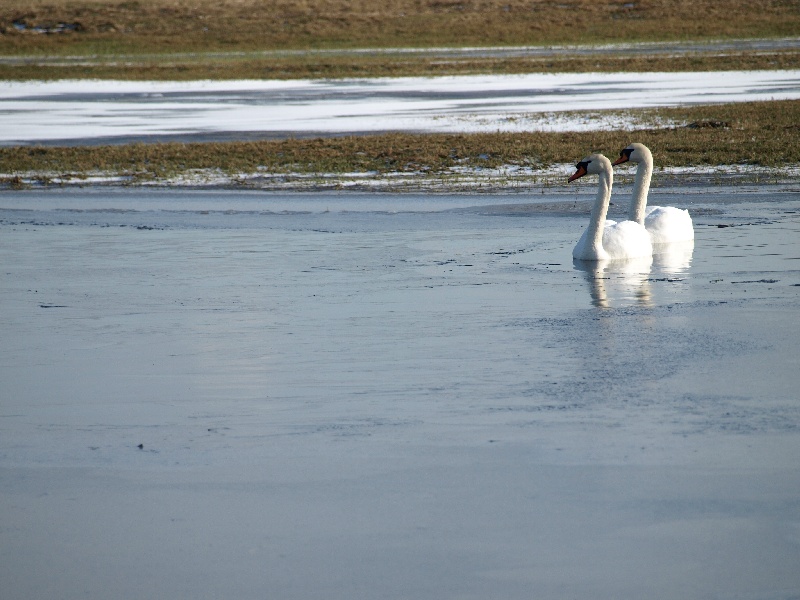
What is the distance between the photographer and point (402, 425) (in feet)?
18.9

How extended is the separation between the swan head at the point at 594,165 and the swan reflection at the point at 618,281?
100cm

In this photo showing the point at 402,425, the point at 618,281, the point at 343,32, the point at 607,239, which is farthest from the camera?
the point at 343,32

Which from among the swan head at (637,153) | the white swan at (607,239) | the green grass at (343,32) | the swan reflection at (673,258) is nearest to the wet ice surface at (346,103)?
the green grass at (343,32)

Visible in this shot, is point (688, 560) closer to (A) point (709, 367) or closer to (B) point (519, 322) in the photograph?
(A) point (709, 367)

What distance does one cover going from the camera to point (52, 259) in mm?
10859

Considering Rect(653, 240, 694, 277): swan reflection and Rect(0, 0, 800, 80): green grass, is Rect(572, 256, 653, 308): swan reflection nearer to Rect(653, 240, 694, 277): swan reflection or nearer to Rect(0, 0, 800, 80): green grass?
Rect(653, 240, 694, 277): swan reflection

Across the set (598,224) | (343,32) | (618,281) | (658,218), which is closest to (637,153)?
(658,218)

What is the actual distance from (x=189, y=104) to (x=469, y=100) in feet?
20.9

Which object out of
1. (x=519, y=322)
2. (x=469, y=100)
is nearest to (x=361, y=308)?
(x=519, y=322)

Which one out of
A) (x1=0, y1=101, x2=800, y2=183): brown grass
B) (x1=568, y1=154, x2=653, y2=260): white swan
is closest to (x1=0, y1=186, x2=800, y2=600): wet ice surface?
(x1=568, y1=154, x2=653, y2=260): white swan

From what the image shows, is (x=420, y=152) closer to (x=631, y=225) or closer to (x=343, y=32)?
(x=631, y=225)

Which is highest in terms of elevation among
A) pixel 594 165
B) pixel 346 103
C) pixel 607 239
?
pixel 594 165

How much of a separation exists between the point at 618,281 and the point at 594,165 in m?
2.18

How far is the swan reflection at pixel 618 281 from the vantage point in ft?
28.3
